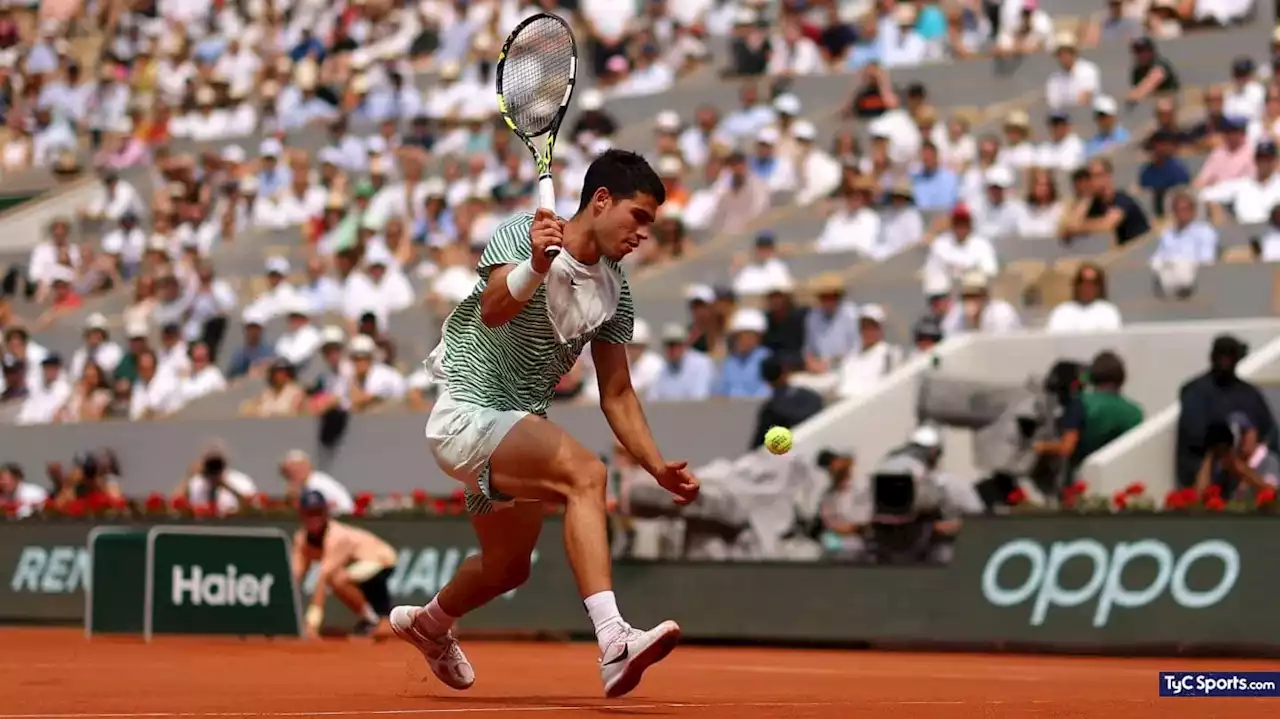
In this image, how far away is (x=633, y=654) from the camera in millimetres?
8578

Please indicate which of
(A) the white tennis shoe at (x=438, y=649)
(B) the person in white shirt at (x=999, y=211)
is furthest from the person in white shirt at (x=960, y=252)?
(A) the white tennis shoe at (x=438, y=649)

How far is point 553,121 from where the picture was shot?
9836mm

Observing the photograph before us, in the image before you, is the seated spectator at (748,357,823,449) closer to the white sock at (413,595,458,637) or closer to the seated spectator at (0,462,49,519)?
the seated spectator at (0,462,49,519)

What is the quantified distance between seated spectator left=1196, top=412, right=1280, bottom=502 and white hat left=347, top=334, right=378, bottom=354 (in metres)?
8.90

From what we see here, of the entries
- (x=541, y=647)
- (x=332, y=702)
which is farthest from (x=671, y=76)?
(x=332, y=702)

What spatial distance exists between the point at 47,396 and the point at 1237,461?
554 inches

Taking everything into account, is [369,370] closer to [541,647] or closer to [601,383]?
[541,647]

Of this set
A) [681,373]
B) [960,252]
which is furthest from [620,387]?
[960,252]

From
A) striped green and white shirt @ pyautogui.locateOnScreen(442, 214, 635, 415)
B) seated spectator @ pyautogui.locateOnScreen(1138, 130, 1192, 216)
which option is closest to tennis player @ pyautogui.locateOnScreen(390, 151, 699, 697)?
striped green and white shirt @ pyautogui.locateOnScreen(442, 214, 635, 415)

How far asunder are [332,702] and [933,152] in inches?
535

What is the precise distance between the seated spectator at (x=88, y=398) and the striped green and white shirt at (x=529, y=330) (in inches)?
614

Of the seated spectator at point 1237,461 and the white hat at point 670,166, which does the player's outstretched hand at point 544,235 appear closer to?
the seated spectator at point 1237,461

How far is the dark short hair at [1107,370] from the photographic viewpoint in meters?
16.8

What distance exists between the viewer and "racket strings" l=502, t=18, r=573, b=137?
995 centimetres
